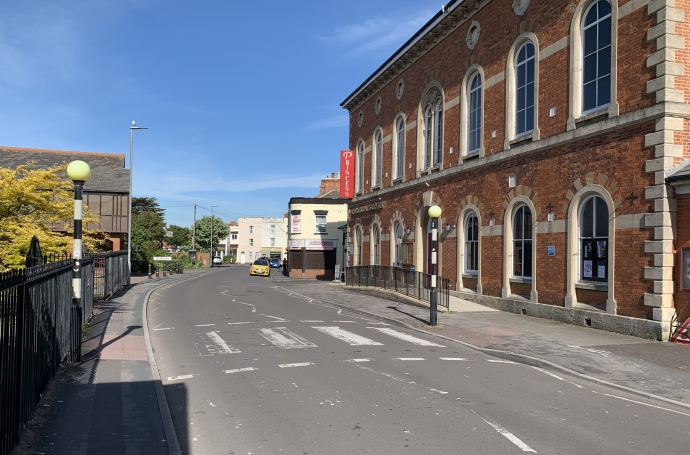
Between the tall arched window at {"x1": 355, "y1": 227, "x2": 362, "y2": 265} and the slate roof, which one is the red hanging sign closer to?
the tall arched window at {"x1": 355, "y1": 227, "x2": 362, "y2": 265}

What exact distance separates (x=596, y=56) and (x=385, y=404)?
1218 cm

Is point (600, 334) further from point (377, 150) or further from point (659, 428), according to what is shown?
point (377, 150)

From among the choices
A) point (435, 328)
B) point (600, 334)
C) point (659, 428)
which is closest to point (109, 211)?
point (435, 328)

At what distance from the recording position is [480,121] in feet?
69.5

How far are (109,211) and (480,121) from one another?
32.8 m

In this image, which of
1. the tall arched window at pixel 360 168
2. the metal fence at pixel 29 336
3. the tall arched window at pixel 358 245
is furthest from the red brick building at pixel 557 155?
the metal fence at pixel 29 336

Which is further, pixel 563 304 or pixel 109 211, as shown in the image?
pixel 109 211

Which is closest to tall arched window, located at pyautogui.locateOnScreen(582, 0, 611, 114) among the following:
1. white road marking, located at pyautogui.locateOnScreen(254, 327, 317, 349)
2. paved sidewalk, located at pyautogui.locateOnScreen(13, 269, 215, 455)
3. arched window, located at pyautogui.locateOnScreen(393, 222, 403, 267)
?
white road marking, located at pyautogui.locateOnScreen(254, 327, 317, 349)

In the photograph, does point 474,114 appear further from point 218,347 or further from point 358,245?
point 358,245

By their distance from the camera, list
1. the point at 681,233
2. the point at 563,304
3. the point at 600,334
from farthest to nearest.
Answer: the point at 563,304, the point at 600,334, the point at 681,233

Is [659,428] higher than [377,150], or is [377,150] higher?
[377,150]

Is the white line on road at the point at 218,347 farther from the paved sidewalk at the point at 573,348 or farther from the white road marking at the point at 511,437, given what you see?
the white road marking at the point at 511,437

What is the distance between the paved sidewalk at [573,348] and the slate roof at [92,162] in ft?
108

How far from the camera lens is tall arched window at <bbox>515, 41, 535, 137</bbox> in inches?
714
